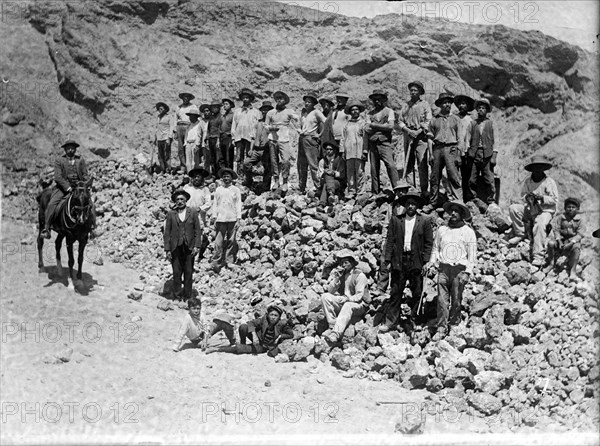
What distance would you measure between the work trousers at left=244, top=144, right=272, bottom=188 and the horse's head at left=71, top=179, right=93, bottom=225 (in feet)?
11.2

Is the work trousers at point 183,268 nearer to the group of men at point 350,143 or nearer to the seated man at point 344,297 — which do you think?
the seated man at point 344,297

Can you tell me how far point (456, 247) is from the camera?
10484mm

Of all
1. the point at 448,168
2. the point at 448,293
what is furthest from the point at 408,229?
the point at 448,168

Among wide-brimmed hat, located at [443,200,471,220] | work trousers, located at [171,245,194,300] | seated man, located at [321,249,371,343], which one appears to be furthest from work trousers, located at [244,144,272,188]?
wide-brimmed hat, located at [443,200,471,220]

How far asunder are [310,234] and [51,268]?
432 cm

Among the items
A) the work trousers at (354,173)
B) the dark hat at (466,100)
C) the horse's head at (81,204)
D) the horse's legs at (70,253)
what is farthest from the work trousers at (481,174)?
the horse's legs at (70,253)

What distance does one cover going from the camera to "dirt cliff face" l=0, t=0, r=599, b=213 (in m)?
19.8

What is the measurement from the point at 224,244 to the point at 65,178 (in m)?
2.70

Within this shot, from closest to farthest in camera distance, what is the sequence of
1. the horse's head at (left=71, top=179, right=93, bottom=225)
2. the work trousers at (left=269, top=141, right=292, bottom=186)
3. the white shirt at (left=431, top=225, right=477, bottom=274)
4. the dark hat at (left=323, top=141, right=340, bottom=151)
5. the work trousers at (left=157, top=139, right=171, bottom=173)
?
the white shirt at (left=431, top=225, right=477, bottom=274)
the horse's head at (left=71, top=179, right=93, bottom=225)
the dark hat at (left=323, top=141, right=340, bottom=151)
the work trousers at (left=269, top=141, right=292, bottom=186)
the work trousers at (left=157, top=139, right=171, bottom=173)

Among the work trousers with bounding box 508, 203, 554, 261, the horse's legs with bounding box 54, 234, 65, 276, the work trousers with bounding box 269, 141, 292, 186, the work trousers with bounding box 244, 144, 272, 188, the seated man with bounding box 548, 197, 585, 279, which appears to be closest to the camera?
the seated man with bounding box 548, 197, 585, 279

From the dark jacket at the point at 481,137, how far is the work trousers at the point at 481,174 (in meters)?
0.08

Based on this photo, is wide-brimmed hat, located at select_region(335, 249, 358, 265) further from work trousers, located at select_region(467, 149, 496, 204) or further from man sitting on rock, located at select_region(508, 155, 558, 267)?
work trousers, located at select_region(467, 149, 496, 204)

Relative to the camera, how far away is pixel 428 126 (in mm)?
12570

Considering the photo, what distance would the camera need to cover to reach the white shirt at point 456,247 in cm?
1045
